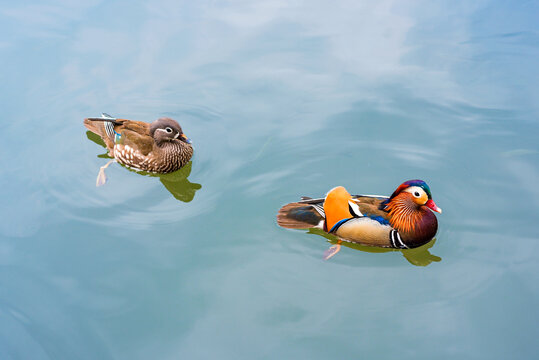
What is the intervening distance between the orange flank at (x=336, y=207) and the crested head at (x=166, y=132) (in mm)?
2050

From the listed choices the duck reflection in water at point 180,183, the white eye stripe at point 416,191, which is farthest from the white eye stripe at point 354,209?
the duck reflection in water at point 180,183

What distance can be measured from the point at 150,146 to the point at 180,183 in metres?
0.57

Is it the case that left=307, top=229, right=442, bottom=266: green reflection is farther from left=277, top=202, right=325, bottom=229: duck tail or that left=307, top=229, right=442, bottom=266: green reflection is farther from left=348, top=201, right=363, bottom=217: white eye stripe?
left=348, top=201, right=363, bottom=217: white eye stripe

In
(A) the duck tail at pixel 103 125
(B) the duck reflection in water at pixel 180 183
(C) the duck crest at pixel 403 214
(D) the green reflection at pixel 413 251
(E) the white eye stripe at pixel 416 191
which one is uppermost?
(A) the duck tail at pixel 103 125

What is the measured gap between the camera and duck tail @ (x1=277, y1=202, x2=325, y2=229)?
16.2ft

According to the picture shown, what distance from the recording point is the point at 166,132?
5980 millimetres

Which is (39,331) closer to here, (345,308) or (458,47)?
(345,308)

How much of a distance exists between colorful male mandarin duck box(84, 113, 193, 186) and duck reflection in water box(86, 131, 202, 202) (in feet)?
0.22

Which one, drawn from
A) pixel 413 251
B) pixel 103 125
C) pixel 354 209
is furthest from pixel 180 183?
pixel 413 251

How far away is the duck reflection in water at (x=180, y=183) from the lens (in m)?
5.73

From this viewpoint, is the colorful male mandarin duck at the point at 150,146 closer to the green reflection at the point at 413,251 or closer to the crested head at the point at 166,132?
the crested head at the point at 166,132

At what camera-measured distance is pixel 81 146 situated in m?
6.41

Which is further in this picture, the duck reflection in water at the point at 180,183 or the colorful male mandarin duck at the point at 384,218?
the duck reflection in water at the point at 180,183

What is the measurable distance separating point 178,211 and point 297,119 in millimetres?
2174
